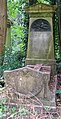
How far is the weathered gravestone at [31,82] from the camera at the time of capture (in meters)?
3.66

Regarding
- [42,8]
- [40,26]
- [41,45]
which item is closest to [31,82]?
[41,45]

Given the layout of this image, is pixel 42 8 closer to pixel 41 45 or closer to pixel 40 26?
pixel 40 26

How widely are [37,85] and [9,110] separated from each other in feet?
2.19

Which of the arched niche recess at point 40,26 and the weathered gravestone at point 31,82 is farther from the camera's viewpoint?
the arched niche recess at point 40,26

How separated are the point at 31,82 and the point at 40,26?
8.53 ft

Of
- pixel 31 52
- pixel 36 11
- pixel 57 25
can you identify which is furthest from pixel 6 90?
pixel 57 25

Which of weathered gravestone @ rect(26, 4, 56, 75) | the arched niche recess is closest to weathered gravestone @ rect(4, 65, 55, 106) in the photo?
weathered gravestone @ rect(26, 4, 56, 75)

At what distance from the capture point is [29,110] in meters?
3.38

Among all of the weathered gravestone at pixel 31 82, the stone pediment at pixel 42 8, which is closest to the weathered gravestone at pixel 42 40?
the stone pediment at pixel 42 8

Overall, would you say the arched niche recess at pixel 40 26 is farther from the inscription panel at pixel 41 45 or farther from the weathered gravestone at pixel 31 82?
the weathered gravestone at pixel 31 82

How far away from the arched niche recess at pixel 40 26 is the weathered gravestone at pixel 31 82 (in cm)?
239

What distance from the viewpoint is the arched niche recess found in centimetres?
586

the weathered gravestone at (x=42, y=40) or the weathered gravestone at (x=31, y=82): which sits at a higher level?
the weathered gravestone at (x=42, y=40)

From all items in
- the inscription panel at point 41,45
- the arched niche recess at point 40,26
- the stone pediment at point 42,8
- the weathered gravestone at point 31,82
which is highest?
the stone pediment at point 42,8
